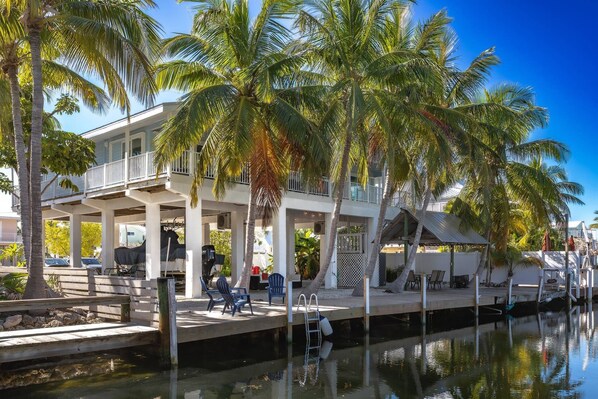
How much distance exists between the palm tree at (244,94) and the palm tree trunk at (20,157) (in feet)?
10.3

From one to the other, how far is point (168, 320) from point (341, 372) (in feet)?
12.3

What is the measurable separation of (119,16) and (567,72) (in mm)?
20666

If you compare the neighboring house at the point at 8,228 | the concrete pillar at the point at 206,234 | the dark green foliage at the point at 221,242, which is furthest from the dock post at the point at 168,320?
the neighboring house at the point at 8,228

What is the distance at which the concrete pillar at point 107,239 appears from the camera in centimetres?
2159

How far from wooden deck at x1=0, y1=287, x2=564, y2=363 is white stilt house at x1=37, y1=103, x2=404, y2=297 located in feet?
8.36

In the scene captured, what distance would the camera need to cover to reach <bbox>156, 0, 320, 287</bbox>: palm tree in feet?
48.5

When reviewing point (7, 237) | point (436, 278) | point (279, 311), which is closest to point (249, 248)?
point (279, 311)

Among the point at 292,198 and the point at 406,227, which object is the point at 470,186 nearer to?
the point at 406,227

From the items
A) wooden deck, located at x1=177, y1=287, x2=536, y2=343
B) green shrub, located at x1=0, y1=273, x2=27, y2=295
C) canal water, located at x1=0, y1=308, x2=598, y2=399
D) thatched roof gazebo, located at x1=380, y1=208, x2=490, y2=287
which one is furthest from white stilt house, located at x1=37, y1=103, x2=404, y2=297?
canal water, located at x1=0, y1=308, x2=598, y2=399

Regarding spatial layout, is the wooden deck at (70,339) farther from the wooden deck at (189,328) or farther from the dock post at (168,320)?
the dock post at (168,320)

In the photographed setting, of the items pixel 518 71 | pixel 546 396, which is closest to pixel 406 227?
pixel 518 71

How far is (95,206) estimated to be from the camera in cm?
2117

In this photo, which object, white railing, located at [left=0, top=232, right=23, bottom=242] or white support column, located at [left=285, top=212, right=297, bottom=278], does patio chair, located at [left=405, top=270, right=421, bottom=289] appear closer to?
white support column, located at [left=285, top=212, right=297, bottom=278]

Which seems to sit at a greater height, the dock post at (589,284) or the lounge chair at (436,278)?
the lounge chair at (436,278)
